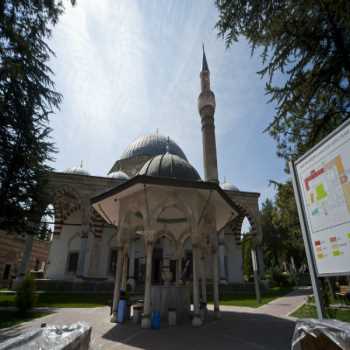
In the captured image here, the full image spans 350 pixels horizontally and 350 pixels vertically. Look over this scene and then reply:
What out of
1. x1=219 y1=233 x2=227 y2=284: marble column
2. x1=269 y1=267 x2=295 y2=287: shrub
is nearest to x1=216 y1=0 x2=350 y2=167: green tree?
x1=219 y1=233 x2=227 y2=284: marble column

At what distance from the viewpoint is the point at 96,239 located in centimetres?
1983

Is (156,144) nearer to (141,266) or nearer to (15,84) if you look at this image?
(141,266)

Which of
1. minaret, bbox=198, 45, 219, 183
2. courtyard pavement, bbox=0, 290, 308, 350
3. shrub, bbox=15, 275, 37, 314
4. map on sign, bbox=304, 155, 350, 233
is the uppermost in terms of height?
minaret, bbox=198, 45, 219, 183

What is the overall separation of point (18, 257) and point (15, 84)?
2079 cm

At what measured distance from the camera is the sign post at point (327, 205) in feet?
9.84

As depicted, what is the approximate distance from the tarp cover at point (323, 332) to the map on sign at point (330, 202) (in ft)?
2.64

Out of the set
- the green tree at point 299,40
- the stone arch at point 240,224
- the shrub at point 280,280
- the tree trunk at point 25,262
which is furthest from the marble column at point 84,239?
the shrub at point 280,280

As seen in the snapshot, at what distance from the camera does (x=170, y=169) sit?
8742 mm

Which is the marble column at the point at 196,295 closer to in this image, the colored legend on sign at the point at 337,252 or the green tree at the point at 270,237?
the colored legend on sign at the point at 337,252

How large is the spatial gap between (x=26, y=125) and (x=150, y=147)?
56.6 feet

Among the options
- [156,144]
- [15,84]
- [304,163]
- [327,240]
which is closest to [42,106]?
[15,84]

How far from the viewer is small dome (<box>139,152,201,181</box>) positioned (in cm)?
862

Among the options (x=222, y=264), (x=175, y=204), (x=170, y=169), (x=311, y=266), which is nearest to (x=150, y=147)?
(x=222, y=264)

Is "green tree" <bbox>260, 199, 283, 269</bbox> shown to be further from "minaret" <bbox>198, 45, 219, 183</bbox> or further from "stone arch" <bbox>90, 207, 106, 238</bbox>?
"stone arch" <bbox>90, 207, 106, 238</bbox>
